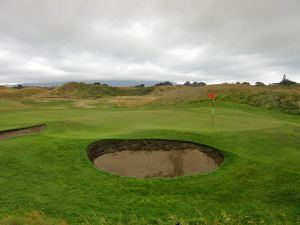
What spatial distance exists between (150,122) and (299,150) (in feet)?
38.9

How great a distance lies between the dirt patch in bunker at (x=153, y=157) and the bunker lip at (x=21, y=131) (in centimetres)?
705

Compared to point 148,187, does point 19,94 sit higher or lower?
higher

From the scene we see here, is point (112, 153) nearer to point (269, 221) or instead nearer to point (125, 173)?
point (125, 173)

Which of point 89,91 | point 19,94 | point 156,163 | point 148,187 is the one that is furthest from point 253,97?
point 19,94

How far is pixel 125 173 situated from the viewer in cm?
1841

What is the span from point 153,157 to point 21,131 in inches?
445

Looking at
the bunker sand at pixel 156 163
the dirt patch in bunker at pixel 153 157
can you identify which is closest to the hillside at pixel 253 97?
the dirt patch in bunker at pixel 153 157

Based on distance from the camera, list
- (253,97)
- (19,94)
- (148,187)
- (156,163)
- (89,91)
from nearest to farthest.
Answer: (148,187)
(156,163)
(253,97)
(19,94)
(89,91)

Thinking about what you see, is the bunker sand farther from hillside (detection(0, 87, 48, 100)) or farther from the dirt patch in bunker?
hillside (detection(0, 87, 48, 100))

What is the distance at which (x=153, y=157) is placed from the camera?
20.3 meters

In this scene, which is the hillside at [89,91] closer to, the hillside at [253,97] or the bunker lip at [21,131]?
the hillside at [253,97]

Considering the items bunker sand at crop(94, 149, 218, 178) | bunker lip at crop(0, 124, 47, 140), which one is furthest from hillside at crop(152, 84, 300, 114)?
bunker lip at crop(0, 124, 47, 140)

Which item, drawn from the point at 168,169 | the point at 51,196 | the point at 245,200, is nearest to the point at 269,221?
the point at 245,200

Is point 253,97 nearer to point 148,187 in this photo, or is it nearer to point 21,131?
point 21,131
